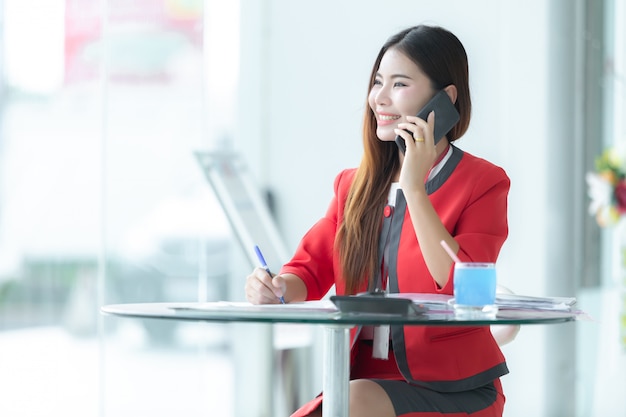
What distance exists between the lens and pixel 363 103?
14.2 feet

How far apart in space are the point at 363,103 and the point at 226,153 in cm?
86

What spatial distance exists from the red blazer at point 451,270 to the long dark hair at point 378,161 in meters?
0.04

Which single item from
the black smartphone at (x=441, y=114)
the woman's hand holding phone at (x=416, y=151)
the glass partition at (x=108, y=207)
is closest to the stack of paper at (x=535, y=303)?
the woman's hand holding phone at (x=416, y=151)

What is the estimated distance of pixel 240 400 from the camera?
172 inches

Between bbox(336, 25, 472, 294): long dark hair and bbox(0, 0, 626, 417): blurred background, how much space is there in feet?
4.93

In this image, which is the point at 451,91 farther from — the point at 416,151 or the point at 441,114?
the point at 416,151

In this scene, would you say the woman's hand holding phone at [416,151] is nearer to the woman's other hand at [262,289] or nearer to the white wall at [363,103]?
the woman's other hand at [262,289]

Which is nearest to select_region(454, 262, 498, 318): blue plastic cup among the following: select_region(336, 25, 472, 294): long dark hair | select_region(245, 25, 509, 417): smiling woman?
select_region(245, 25, 509, 417): smiling woman

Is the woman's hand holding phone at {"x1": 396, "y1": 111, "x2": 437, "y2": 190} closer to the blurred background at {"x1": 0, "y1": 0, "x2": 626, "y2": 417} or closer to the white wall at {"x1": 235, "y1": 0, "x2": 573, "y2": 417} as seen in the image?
the blurred background at {"x1": 0, "y1": 0, "x2": 626, "y2": 417}

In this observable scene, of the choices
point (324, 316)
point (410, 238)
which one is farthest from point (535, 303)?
point (324, 316)

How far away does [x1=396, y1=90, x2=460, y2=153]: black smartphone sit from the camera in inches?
80.7

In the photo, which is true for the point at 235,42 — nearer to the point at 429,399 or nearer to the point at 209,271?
the point at 209,271

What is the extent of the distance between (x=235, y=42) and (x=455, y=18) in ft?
3.42

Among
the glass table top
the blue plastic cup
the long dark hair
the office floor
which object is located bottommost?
the office floor
